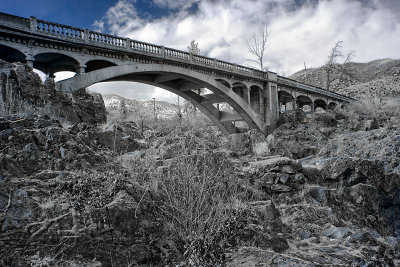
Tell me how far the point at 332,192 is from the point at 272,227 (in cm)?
373

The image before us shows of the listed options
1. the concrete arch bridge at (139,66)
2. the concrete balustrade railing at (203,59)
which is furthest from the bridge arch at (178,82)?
the concrete balustrade railing at (203,59)

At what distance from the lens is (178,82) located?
68.6 ft

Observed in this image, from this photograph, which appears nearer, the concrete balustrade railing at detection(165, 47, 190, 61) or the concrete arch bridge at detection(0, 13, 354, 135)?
the concrete arch bridge at detection(0, 13, 354, 135)

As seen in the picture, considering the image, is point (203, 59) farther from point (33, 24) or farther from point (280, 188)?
point (280, 188)

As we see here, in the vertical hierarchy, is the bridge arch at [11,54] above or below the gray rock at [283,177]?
above

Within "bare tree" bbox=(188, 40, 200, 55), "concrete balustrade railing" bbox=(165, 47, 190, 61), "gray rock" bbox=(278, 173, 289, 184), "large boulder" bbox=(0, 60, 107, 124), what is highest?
"bare tree" bbox=(188, 40, 200, 55)

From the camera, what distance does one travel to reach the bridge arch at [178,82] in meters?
12.5

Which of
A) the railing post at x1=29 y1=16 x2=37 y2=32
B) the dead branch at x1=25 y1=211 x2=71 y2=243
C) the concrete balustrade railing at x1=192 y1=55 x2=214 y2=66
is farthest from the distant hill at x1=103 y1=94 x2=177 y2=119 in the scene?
the dead branch at x1=25 y1=211 x2=71 y2=243

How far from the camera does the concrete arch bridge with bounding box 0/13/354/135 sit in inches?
436

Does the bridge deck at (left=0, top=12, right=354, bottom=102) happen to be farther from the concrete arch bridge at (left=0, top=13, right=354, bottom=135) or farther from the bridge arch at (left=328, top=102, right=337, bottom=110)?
the bridge arch at (left=328, top=102, right=337, bottom=110)

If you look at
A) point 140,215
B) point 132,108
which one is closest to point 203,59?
point 140,215

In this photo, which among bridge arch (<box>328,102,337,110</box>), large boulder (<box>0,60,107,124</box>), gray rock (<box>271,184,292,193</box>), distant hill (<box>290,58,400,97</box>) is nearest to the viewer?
large boulder (<box>0,60,107,124</box>)

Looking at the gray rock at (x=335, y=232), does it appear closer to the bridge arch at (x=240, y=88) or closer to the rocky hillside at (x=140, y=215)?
the rocky hillside at (x=140, y=215)

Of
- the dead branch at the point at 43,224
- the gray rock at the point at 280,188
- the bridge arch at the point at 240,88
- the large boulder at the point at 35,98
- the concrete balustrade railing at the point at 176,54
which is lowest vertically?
the gray rock at the point at 280,188
